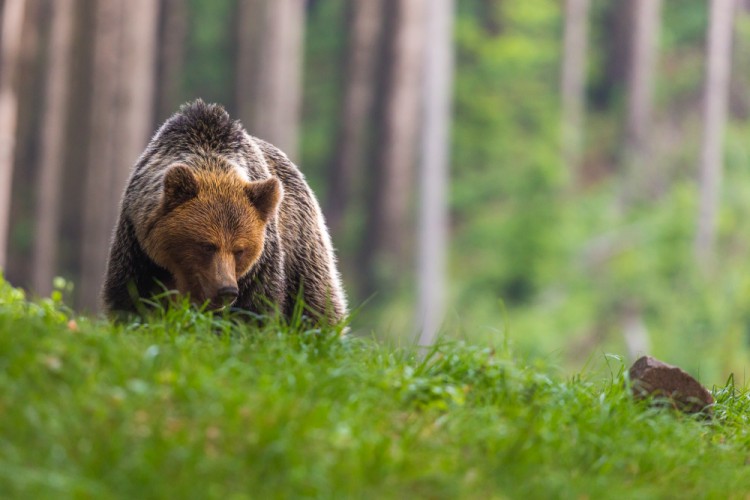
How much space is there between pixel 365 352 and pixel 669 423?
1.42m

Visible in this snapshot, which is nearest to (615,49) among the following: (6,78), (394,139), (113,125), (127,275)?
(394,139)

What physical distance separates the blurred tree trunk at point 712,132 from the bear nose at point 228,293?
2495 cm

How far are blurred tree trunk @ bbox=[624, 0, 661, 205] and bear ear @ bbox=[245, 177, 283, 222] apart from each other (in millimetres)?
28001

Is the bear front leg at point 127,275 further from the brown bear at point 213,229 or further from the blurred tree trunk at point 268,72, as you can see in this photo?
the blurred tree trunk at point 268,72

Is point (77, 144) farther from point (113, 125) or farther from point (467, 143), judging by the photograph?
point (467, 143)

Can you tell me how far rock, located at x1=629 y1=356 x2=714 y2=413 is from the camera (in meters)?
5.82

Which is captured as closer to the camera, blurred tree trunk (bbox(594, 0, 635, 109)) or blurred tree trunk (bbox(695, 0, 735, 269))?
blurred tree trunk (bbox(695, 0, 735, 269))

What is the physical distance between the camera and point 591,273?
30.5 m

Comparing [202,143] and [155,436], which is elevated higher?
[202,143]

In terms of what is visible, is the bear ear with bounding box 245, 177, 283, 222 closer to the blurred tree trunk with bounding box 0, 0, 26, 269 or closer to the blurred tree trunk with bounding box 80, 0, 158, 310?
the blurred tree trunk with bounding box 0, 0, 26, 269

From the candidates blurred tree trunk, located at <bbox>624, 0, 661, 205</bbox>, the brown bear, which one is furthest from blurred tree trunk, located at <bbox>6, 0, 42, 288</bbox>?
the brown bear

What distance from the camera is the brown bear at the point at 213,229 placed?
6.16m

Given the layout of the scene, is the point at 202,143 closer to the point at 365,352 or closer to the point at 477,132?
the point at 365,352

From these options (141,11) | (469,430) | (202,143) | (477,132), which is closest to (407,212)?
(477,132)
